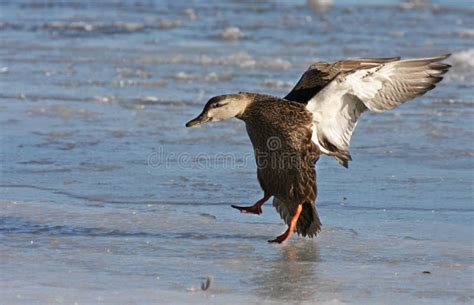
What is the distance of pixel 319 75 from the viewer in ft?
19.2

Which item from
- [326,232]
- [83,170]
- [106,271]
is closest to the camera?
[106,271]

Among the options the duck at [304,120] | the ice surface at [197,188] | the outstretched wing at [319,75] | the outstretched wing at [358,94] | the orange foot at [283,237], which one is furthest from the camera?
the outstretched wing at [319,75]

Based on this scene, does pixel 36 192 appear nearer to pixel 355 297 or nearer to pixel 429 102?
pixel 355 297

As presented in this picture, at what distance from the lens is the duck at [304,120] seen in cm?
545

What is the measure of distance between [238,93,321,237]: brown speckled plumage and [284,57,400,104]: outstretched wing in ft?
0.70

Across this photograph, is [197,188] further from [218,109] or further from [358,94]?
[358,94]

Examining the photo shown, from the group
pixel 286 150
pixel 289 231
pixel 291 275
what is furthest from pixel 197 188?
pixel 291 275

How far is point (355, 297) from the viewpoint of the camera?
4.32 m

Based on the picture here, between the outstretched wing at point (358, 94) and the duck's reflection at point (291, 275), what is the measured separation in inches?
26.5

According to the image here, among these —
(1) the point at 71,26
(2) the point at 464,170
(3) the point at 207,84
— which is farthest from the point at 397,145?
(1) the point at 71,26

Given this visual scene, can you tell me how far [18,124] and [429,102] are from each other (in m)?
3.75

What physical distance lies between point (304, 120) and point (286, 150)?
20 centimetres

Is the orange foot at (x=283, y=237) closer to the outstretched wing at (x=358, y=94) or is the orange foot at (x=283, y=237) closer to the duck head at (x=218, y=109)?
the outstretched wing at (x=358, y=94)

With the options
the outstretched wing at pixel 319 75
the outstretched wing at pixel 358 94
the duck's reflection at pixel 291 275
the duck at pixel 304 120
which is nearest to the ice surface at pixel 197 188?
the duck's reflection at pixel 291 275
